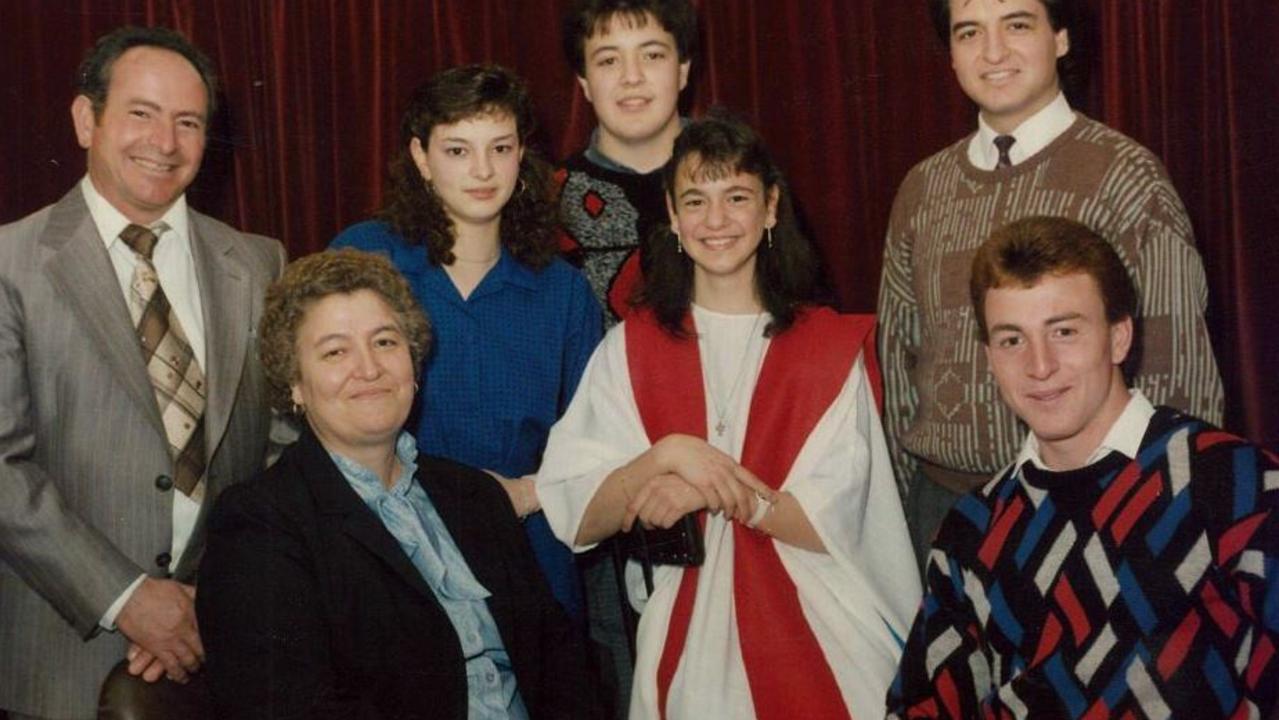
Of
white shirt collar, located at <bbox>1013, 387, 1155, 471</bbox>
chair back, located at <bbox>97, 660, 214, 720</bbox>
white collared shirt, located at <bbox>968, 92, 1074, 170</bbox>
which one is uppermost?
white collared shirt, located at <bbox>968, 92, 1074, 170</bbox>

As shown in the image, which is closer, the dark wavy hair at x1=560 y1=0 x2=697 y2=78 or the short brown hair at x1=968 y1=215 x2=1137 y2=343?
the short brown hair at x1=968 y1=215 x2=1137 y2=343

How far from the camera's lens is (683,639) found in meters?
2.57

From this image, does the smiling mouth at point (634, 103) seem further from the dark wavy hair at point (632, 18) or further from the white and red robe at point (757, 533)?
the white and red robe at point (757, 533)

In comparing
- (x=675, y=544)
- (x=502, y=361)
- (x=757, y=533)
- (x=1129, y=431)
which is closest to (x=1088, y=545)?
(x=1129, y=431)

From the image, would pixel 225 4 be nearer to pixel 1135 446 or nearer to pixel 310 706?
pixel 310 706

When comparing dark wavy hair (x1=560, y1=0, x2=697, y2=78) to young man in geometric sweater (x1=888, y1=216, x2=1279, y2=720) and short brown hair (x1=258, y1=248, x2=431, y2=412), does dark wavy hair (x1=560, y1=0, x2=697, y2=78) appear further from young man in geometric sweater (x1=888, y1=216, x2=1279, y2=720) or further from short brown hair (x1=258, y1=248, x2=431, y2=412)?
young man in geometric sweater (x1=888, y1=216, x2=1279, y2=720)

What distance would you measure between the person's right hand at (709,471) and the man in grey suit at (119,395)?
879 millimetres

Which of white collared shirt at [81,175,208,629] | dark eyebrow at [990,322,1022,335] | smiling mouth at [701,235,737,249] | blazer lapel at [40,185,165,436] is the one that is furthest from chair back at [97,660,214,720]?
dark eyebrow at [990,322,1022,335]

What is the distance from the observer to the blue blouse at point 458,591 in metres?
2.33

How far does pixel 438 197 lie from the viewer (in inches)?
117

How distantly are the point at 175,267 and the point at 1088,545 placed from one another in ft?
6.03

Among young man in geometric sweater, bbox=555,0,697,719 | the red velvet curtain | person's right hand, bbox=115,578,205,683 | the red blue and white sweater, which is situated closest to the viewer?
the red blue and white sweater

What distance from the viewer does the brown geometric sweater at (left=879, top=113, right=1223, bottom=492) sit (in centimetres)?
247

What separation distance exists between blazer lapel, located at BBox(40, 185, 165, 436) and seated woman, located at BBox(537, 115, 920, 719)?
80cm
